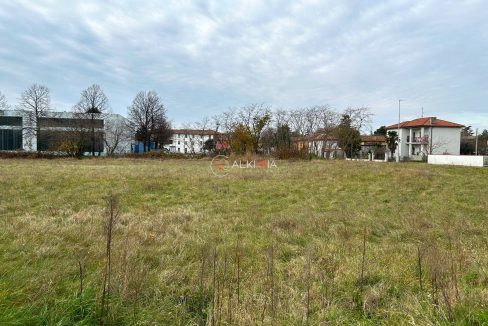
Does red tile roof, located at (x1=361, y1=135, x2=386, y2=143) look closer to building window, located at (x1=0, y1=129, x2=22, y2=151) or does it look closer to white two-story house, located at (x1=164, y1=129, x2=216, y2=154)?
white two-story house, located at (x1=164, y1=129, x2=216, y2=154)

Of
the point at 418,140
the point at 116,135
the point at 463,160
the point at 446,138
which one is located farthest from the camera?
the point at 418,140

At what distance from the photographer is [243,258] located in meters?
4.61

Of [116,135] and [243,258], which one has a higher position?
[116,135]

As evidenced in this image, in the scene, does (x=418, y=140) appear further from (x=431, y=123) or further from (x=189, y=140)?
(x=189, y=140)

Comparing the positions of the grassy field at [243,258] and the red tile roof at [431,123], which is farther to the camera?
the red tile roof at [431,123]

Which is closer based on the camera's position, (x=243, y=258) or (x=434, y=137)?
(x=243, y=258)

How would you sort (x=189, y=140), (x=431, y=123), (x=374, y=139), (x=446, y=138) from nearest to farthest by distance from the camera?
(x=431, y=123)
(x=446, y=138)
(x=374, y=139)
(x=189, y=140)

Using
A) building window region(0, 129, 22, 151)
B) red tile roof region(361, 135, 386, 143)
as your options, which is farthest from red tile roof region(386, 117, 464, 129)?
building window region(0, 129, 22, 151)

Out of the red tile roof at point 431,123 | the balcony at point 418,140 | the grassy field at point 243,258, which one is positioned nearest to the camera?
the grassy field at point 243,258

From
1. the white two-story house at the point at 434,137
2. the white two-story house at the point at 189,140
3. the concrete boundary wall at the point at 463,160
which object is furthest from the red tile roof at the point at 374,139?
the white two-story house at the point at 189,140

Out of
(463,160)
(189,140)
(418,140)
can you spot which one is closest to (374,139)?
(418,140)

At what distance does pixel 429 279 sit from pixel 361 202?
636cm

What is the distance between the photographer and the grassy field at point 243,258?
8.80 feet

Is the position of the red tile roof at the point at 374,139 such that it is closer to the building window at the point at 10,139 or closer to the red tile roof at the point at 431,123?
the red tile roof at the point at 431,123
